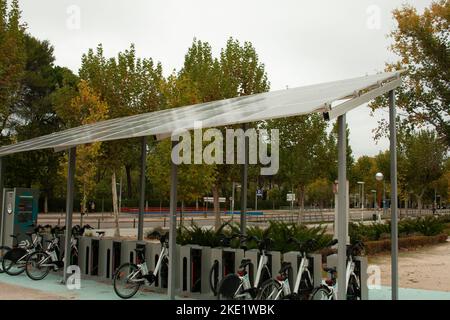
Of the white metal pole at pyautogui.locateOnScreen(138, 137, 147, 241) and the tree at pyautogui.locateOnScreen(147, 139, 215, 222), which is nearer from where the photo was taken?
the white metal pole at pyautogui.locateOnScreen(138, 137, 147, 241)

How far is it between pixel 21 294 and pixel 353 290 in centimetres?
555

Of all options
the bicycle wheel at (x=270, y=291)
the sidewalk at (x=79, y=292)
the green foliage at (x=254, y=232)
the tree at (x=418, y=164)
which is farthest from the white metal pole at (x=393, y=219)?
the tree at (x=418, y=164)

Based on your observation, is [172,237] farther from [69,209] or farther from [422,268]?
[422,268]

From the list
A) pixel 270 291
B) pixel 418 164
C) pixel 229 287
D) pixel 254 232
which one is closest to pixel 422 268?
pixel 254 232

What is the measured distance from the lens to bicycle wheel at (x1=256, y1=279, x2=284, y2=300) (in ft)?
21.8

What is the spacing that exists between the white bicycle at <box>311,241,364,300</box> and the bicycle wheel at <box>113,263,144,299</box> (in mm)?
3233

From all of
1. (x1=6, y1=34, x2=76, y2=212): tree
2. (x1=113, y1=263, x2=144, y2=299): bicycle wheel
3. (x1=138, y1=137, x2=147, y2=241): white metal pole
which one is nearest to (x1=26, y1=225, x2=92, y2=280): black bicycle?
(x1=138, y1=137, x2=147, y2=241): white metal pole

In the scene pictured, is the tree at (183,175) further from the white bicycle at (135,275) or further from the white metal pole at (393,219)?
the white metal pole at (393,219)

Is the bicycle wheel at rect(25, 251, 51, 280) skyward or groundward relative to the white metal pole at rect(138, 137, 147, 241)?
groundward

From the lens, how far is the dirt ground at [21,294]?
8.27m

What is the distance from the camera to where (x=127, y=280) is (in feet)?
28.0

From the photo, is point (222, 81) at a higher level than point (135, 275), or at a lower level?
higher

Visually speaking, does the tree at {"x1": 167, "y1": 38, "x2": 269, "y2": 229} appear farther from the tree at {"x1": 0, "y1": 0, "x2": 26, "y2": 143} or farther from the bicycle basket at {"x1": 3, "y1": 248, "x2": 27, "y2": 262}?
the bicycle basket at {"x1": 3, "y1": 248, "x2": 27, "y2": 262}

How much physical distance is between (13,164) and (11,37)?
67.7ft
